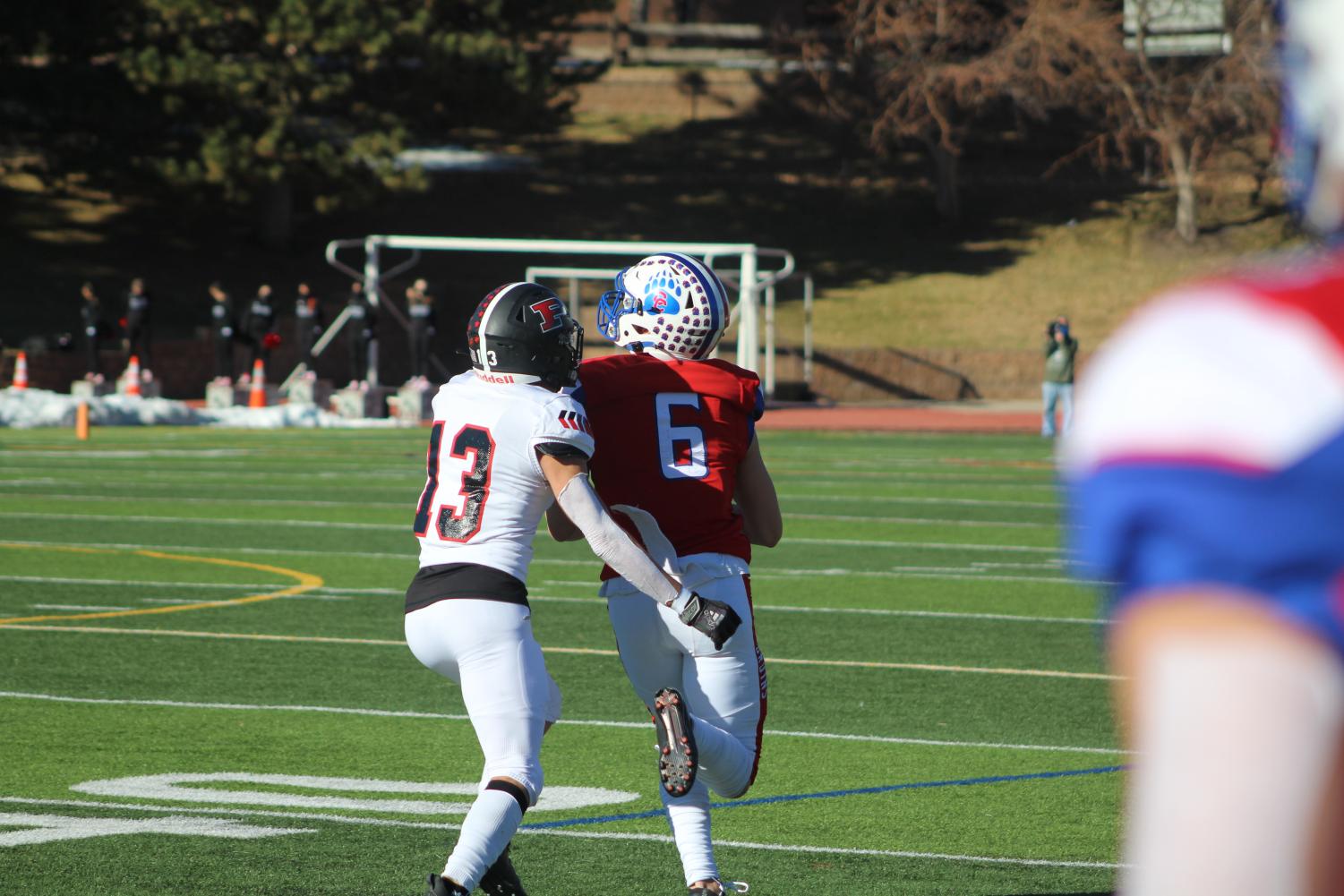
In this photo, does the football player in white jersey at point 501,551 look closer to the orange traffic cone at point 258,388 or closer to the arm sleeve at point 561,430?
the arm sleeve at point 561,430

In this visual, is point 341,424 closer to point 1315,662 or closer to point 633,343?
point 633,343

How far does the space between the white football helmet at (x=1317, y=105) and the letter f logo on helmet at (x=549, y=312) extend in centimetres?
375

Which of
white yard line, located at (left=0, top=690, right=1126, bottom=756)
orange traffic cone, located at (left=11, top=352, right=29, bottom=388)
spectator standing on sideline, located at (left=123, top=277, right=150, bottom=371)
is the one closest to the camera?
white yard line, located at (left=0, top=690, right=1126, bottom=756)

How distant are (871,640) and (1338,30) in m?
9.22

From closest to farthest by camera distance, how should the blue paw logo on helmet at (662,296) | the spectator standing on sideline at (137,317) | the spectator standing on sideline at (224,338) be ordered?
the blue paw logo on helmet at (662,296) → the spectator standing on sideline at (224,338) → the spectator standing on sideline at (137,317)

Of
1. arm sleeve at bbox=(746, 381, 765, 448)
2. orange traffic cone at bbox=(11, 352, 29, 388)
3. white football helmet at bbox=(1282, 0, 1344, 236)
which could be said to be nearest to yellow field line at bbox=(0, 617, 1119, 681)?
arm sleeve at bbox=(746, 381, 765, 448)

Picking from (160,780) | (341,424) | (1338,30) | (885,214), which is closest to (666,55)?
(885,214)

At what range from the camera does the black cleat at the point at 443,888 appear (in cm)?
456

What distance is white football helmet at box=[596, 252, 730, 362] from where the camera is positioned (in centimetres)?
521

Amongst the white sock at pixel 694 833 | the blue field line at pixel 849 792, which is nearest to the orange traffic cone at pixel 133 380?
the blue field line at pixel 849 792

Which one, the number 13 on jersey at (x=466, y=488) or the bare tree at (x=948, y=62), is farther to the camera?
the bare tree at (x=948, y=62)

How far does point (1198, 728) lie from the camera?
1233 millimetres

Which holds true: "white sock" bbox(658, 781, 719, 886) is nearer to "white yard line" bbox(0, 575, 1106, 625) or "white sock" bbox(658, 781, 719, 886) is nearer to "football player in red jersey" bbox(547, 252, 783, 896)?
"football player in red jersey" bbox(547, 252, 783, 896)

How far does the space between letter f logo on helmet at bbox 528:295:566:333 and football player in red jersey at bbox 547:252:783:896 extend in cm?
14
